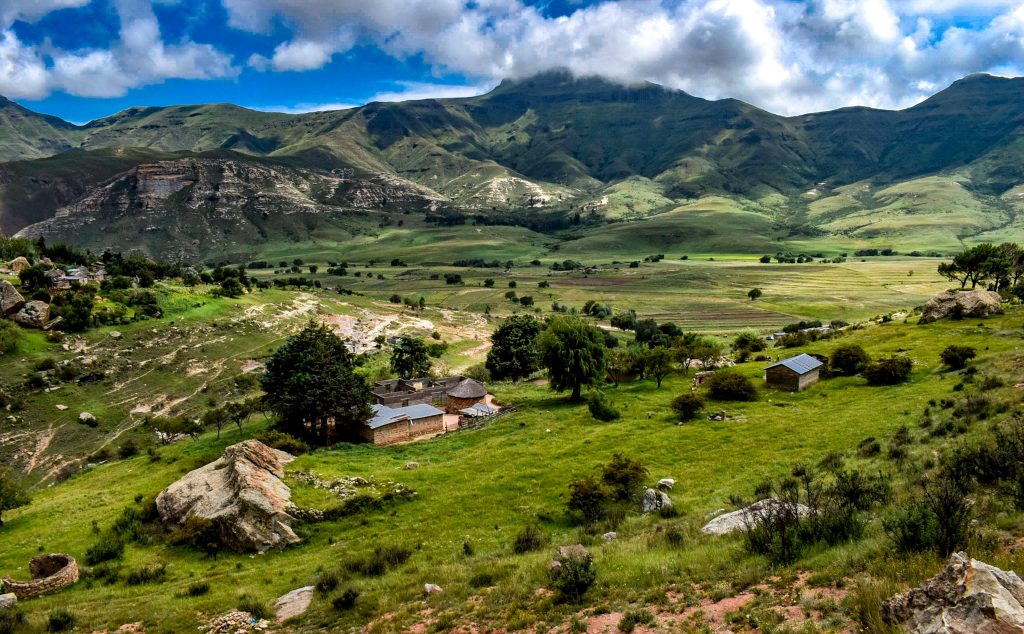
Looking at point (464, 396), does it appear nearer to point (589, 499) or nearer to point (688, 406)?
point (688, 406)

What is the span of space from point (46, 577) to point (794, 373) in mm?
52623

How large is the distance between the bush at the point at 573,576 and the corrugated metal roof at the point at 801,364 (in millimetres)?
39645

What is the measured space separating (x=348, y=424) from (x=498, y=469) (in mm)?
19033

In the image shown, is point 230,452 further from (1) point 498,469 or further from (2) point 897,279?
(2) point 897,279

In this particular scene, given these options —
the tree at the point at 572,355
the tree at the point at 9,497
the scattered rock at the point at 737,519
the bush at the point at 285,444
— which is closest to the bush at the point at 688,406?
the tree at the point at 572,355

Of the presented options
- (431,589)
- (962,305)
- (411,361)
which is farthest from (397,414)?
(962,305)

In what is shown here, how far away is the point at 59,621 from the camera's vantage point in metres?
18.6

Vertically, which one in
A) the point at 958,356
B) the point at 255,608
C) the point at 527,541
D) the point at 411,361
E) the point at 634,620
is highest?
the point at 958,356

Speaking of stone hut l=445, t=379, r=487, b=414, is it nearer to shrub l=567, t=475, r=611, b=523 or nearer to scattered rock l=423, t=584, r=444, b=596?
shrub l=567, t=475, r=611, b=523

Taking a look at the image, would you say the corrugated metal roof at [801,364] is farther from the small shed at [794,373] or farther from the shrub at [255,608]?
the shrub at [255,608]

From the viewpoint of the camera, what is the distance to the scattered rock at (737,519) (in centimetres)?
1731

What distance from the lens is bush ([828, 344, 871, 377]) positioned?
48.8m

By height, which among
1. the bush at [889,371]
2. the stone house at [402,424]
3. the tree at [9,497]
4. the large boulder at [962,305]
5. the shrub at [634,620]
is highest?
the large boulder at [962,305]

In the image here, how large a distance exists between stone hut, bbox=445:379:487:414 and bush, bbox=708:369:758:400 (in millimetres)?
23991
